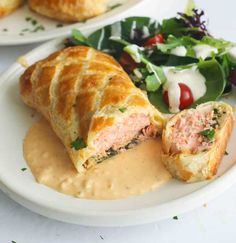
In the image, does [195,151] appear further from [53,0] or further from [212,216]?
[53,0]

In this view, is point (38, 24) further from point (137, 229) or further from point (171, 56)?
point (137, 229)

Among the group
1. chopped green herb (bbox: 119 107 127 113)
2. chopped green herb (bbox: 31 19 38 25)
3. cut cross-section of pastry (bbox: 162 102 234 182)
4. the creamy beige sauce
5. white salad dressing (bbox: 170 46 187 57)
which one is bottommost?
the creamy beige sauce

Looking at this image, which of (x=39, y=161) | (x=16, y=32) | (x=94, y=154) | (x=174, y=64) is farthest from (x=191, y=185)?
(x=16, y=32)

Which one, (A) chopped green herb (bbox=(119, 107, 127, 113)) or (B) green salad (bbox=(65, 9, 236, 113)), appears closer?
(A) chopped green herb (bbox=(119, 107, 127, 113))

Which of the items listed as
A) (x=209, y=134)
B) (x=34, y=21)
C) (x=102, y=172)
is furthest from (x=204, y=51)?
(x=34, y=21)

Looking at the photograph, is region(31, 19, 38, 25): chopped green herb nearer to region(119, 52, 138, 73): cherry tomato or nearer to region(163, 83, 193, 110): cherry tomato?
region(119, 52, 138, 73): cherry tomato

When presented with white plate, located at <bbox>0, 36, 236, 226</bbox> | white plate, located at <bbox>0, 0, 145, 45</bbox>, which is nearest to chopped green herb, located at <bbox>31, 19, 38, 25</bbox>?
white plate, located at <bbox>0, 0, 145, 45</bbox>
